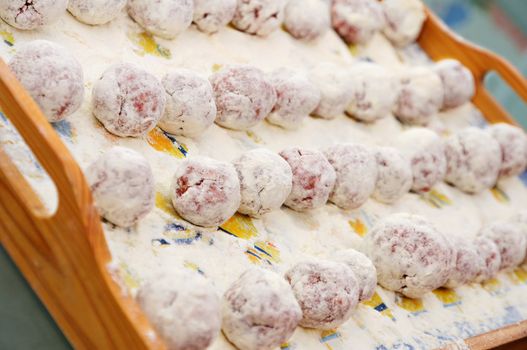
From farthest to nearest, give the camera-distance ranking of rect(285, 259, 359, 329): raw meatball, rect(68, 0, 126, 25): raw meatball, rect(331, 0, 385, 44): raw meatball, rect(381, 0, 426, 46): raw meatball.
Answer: rect(381, 0, 426, 46): raw meatball → rect(331, 0, 385, 44): raw meatball → rect(68, 0, 126, 25): raw meatball → rect(285, 259, 359, 329): raw meatball

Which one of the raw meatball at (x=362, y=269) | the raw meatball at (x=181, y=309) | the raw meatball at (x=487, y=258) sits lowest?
the raw meatball at (x=487, y=258)

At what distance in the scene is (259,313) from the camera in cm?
112

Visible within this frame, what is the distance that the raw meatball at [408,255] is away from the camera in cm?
143

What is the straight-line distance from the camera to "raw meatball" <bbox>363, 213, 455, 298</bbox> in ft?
4.71

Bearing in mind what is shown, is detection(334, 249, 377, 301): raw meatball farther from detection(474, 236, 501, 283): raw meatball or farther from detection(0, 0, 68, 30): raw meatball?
detection(0, 0, 68, 30): raw meatball

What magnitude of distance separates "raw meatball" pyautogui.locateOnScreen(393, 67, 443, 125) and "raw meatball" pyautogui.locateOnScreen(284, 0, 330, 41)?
0.30 metres

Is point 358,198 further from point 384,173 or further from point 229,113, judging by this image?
point 229,113

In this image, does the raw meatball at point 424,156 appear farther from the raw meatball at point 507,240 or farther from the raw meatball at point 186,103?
the raw meatball at point 186,103

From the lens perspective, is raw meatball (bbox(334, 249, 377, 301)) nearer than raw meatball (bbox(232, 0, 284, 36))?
Yes

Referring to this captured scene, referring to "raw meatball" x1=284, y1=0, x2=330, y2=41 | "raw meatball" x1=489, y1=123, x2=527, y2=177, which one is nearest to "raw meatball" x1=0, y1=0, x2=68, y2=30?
"raw meatball" x1=284, y1=0, x2=330, y2=41

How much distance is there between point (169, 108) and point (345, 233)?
0.49m

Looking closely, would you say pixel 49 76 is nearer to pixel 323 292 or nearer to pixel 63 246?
pixel 63 246

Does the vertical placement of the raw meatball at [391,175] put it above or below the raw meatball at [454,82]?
below

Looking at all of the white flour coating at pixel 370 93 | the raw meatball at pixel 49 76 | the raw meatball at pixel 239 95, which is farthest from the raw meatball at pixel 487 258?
the raw meatball at pixel 49 76
